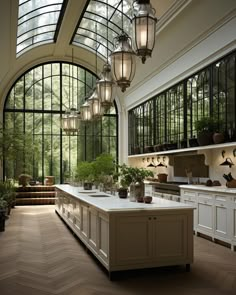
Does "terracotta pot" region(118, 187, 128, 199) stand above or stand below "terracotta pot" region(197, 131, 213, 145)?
below

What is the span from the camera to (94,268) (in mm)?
5152

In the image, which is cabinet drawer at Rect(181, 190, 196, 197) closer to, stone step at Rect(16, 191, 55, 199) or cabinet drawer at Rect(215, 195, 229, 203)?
cabinet drawer at Rect(215, 195, 229, 203)

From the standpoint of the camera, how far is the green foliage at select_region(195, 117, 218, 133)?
26.3 feet

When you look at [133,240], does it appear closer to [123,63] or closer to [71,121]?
[123,63]

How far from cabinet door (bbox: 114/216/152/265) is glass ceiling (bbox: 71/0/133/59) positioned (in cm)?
707

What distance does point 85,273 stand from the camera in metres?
4.91

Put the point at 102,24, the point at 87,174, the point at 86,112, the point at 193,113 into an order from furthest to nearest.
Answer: the point at 102,24, the point at 193,113, the point at 87,174, the point at 86,112

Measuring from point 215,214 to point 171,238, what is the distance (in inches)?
89.2

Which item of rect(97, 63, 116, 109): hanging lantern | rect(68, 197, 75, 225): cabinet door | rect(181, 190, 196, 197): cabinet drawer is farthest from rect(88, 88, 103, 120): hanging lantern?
rect(181, 190, 196, 197): cabinet drawer

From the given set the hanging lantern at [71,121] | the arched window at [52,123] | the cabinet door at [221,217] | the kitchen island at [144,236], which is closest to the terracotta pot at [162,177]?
the hanging lantern at [71,121]

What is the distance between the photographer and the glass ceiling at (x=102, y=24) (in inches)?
420

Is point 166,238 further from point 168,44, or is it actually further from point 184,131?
point 168,44

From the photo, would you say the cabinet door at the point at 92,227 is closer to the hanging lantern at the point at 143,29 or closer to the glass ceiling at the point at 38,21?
the hanging lantern at the point at 143,29

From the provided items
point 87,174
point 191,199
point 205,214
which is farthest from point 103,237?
point 87,174
